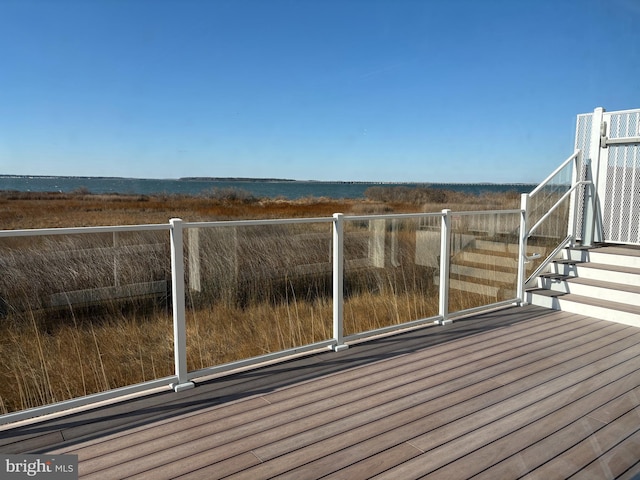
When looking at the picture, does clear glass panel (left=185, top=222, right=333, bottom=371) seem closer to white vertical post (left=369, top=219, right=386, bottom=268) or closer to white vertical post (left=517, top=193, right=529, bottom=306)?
white vertical post (left=369, top=219, right=386, bottom=268)

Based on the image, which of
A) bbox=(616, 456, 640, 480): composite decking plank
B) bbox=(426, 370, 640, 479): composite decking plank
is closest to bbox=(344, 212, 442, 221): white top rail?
bbox=(426, 370, 640, 479): composite decking plank

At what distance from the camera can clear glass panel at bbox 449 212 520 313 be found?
445cm

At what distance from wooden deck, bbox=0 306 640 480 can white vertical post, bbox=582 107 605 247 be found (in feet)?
9.20

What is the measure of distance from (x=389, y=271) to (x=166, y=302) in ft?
6.68

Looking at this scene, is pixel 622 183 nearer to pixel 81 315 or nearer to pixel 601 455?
pixel 601 455

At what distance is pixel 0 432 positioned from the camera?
217 centimetres

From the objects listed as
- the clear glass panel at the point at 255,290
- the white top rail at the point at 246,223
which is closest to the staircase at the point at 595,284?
the clear glass panel at the point at 255,290

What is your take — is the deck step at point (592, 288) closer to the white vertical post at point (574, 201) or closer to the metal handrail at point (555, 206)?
the metal handrail at point (555, 206)

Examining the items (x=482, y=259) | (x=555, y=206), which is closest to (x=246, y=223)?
(x=482, y=259)

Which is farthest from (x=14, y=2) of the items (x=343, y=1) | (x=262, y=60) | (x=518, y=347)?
(x=518, y=347)

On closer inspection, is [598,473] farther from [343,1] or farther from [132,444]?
[343,1]

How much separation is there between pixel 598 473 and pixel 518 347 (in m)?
1.73

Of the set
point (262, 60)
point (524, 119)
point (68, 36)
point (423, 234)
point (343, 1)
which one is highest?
point (68, 36)

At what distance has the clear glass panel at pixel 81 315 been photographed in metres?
2.41
